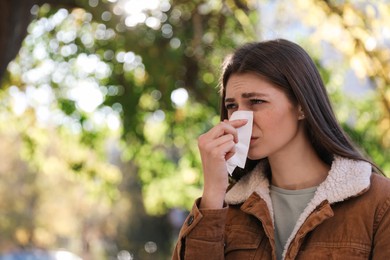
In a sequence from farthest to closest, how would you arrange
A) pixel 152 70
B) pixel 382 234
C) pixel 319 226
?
1. pixel 152 70
2. pixel 319 226
3. pixel 382 234

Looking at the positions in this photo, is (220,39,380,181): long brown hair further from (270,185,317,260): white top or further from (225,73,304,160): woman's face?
(270,185,317,260): white top

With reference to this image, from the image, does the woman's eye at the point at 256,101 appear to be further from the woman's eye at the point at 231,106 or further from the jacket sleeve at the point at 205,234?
the jacket sleeve at the point at 205,234

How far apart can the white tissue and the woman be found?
0.02 metres

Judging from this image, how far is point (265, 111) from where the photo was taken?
252 cm

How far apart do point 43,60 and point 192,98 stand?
2175mm

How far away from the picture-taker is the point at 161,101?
934 centimetres

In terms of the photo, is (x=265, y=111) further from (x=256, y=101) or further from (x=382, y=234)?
(x=382, y=234)

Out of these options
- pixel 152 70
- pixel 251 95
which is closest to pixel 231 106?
pixel 251 95

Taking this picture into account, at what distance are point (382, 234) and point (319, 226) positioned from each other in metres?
0.22

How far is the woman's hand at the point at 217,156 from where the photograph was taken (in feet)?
8.22

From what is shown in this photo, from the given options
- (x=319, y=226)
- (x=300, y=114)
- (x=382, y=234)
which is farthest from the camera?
(x=300, y=114)

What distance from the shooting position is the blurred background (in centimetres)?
686

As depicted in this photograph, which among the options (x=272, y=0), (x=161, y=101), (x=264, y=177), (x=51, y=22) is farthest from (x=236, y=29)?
(x=264, y=177)

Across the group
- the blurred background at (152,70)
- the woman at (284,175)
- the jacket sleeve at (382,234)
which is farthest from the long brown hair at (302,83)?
the blurred background at (152,70)
